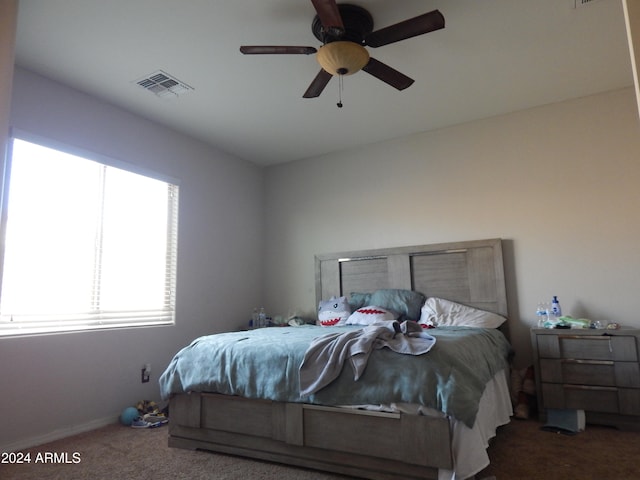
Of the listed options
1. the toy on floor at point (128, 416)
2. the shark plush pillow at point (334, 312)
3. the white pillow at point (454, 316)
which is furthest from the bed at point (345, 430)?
the shark plush pillow at point (334, 312)

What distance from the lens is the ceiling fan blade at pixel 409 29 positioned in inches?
82.2

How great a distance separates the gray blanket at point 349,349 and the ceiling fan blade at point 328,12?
1621mm

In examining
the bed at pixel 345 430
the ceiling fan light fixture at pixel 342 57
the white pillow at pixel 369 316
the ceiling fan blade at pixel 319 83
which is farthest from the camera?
the white pillow at pixel 369 316

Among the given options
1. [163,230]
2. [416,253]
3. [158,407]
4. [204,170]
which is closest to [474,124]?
[416,253]

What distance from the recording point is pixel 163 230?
393 cm

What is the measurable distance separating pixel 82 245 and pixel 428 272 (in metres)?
2.95

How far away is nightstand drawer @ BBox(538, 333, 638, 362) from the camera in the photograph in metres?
2.86

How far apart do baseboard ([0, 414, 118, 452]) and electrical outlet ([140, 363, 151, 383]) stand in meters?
0.34

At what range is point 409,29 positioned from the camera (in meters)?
2.20

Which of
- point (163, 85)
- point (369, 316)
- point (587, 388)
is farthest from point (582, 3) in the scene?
point (163, 85)

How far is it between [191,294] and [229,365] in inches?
66.3

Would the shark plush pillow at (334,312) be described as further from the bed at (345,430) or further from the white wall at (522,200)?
the bed at (345,430)

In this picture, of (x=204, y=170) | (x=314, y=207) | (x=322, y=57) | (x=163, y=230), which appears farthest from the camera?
(x=314, y=207)

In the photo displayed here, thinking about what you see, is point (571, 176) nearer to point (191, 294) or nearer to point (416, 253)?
point (416, 253)
